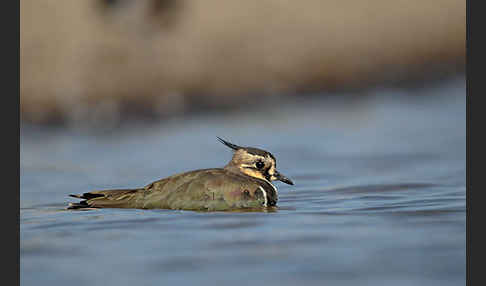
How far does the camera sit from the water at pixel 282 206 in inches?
265

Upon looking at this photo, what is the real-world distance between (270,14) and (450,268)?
41.9 ft

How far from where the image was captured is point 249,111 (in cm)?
1789

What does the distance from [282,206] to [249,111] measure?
8315 mm

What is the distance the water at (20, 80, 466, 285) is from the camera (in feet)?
22.1

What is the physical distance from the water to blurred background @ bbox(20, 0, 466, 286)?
0.05 meters

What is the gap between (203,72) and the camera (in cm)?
1825

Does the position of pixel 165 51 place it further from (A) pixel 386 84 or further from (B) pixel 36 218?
(B) pixel 36 218

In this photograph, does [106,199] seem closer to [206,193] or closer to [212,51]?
[206,193]

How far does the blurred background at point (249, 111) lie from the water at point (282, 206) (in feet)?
0.15

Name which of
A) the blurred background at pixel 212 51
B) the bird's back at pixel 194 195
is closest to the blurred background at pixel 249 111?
the blurred background at pixel 212 51

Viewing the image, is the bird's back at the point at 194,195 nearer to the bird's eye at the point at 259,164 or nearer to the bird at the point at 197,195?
the bird at the point at 197,195

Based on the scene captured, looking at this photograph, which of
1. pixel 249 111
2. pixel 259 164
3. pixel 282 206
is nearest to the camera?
pixel 282 206

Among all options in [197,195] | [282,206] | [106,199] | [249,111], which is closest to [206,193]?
[197,195]

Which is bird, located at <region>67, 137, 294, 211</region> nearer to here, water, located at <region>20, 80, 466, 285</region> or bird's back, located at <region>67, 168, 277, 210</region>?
bird's back, located at <region>67, 168, 277, 210</region>
